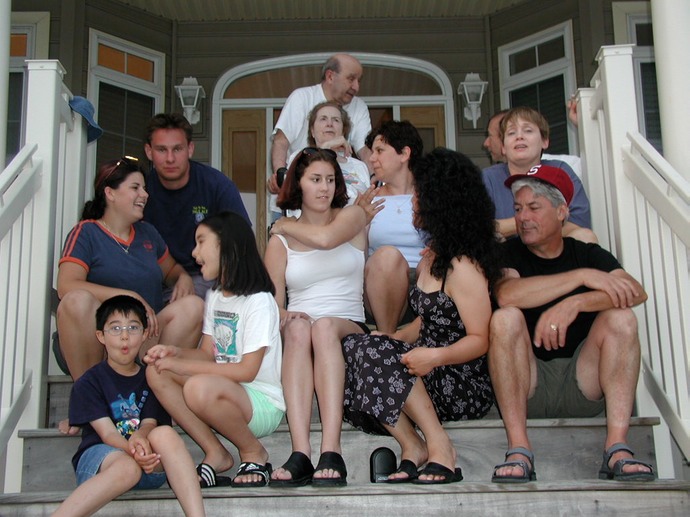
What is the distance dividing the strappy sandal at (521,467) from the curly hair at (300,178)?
1227mm

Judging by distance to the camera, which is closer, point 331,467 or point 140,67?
point 331,467

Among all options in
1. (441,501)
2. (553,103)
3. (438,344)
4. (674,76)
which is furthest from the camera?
(553,103)

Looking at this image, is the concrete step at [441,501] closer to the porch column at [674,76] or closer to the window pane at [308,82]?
the porch column at [674,76]

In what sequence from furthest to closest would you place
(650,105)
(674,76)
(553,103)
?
(553,103) → (650,105) → (674,76)

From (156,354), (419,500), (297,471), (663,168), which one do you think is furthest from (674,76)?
(156,354)

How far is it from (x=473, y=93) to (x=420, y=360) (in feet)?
11.6

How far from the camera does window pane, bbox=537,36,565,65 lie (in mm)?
5539

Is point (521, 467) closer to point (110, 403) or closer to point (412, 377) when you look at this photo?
point (412, 377)

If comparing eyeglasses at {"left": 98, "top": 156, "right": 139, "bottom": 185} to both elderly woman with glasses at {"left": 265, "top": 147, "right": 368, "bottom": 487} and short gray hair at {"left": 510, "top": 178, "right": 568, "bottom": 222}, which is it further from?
short gray hair at {"left": 510, "top": 178, "right": 568, "bottom": 222}

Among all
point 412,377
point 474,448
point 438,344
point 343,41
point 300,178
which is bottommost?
point 474,448

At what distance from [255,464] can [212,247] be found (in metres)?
0.72

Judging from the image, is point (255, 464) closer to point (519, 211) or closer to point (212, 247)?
point (212, 247)

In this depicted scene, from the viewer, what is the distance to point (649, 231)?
2.80 m

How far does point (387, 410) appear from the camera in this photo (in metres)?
2.45
